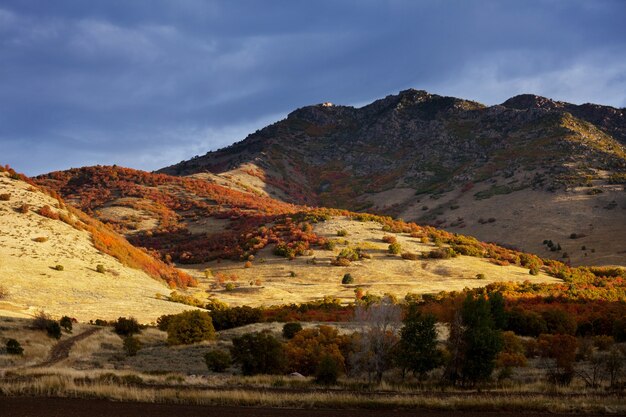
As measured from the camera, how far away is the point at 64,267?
1833 inches

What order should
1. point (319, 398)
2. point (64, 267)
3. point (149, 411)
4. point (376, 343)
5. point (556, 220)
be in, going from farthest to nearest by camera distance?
1. point (556, 220)
2. point (64, 267)
3. point (376, 343)
4. point (319, 398)
5. point (149, 411)

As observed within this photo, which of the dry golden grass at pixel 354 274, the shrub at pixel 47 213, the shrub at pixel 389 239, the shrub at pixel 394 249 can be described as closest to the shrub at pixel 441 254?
the dry golden grass at pixel 354 274

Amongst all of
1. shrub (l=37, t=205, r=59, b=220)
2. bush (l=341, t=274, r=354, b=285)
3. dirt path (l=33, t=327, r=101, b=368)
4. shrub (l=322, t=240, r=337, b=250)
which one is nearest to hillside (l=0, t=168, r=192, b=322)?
shrub (l=37, t=205, r=59, b=220)

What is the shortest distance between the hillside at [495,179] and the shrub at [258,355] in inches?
2703

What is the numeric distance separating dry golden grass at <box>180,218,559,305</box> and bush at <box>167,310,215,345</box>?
18.8 m

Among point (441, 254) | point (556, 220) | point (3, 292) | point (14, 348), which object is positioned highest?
point (556, 220)

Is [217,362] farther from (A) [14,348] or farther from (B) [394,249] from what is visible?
(B) [394,249]

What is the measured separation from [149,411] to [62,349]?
17393 mm

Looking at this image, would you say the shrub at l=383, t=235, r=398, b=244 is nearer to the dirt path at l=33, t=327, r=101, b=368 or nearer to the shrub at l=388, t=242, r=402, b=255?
the shrub at l=388, t=242, r=402, b=255

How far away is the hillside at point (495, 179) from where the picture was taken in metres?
95.4

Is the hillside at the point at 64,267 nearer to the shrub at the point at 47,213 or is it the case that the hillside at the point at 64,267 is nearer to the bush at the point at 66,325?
the shrub at the point at 47,213

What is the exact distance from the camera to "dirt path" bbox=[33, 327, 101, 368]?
2650cm

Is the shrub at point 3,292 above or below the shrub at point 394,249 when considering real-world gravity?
below

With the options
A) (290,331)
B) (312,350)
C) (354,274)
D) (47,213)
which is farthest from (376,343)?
(47,213)
